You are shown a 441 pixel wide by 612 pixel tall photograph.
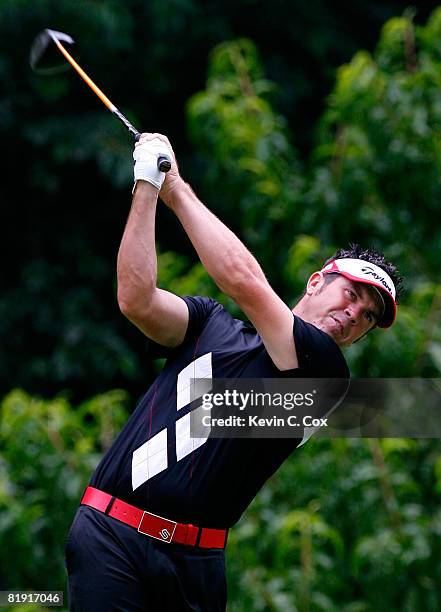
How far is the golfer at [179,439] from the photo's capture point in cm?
343

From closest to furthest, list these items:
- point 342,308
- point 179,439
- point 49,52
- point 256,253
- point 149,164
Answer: point 149,164
point 179,439
point 342,308
point 49,52
point 256,253

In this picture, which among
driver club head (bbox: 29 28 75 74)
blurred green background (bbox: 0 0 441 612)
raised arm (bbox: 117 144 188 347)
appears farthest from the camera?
blurred green background (bbox: 0 0 441 612)

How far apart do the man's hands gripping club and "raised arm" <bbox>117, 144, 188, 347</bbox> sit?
0.02 m

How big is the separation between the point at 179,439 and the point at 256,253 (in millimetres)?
4024

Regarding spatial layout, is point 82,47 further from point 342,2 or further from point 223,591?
point 223,591

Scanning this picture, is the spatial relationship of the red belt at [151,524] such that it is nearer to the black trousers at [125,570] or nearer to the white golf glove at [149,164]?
the black trousers at [125,570]

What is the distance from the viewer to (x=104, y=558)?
3.51 m

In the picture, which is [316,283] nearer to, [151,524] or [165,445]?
[165,445]

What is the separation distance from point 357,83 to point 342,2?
14.8 feet

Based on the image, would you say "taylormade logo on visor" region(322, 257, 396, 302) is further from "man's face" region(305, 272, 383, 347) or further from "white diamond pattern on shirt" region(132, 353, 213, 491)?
"white diamond pattern on shirt" region(132, 353, 213, 491)

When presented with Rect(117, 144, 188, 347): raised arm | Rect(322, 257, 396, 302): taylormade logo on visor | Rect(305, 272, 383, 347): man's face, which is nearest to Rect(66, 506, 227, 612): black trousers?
Rect(117, 144, 188, 347): raised arm

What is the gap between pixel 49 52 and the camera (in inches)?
183

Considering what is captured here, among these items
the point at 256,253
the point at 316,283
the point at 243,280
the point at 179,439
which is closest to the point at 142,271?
the point at 243,280

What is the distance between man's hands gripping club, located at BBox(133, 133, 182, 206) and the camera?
133 inches
